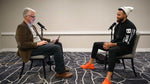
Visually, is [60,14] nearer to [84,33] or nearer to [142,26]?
[84,33]

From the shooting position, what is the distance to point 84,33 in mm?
4004

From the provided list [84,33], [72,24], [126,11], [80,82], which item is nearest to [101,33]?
[84,33]

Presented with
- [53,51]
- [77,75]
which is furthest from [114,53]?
[53,51]

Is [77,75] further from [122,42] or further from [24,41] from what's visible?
[24,41]

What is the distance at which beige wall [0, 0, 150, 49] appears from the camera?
12.7 ft

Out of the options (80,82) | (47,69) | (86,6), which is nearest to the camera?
(80,82)

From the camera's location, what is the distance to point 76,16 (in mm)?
3961

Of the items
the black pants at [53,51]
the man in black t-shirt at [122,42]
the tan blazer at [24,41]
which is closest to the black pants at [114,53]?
the man in black t-shirt at [122,42]

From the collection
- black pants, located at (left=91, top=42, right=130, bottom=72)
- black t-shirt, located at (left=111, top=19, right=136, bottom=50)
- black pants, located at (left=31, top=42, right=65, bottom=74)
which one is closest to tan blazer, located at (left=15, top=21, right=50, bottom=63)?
black pants, located at (left=31, top=42, right=65, bottom=74)

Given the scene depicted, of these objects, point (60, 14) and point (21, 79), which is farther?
point (60, 14)

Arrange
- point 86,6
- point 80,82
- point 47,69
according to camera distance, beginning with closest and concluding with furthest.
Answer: point 80,82
point 47,69
point 86,6

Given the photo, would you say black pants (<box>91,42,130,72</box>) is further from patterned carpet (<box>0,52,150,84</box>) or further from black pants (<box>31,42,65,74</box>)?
black pants (<box>31,42,65,74</box>)

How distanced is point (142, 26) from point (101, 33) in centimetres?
129

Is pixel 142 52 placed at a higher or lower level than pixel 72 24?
lower
